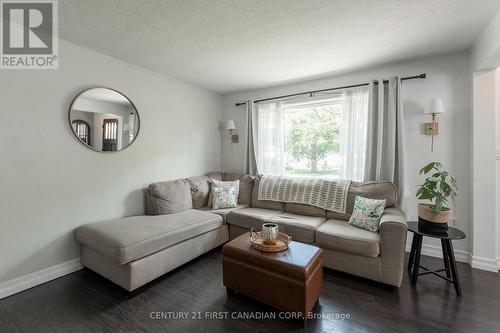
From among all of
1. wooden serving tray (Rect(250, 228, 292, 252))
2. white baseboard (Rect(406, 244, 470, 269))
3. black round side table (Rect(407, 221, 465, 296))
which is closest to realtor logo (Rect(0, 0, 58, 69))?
wooden serving tray (Rect(250, 228, 292, 252))

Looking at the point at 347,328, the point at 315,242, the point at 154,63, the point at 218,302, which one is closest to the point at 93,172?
the point at 154,63

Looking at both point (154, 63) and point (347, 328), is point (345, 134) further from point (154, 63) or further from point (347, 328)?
point (154, 63)

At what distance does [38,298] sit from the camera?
74.3 inches

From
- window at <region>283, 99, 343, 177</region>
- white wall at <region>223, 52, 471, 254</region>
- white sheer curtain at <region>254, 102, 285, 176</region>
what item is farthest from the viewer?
white sheer curtain at <region>254, 102, 285, 176</region>

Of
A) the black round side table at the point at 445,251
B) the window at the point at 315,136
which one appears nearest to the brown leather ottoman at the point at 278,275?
the black round side table at the point at 445,251

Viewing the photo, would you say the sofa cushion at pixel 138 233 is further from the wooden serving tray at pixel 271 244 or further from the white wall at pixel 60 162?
the wooden serving tray at pixel 271 244

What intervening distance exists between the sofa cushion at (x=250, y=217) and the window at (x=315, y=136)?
3.16 ft

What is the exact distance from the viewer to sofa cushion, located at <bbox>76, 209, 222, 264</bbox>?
189 centimetres

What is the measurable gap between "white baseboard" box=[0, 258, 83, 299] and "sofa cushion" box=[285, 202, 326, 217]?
2.53m

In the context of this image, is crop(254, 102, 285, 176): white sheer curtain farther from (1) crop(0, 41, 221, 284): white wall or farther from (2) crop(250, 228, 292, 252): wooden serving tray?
(2) crop(250, 228, 292, 252): wooden serving tray

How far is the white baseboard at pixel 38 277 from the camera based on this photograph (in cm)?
191

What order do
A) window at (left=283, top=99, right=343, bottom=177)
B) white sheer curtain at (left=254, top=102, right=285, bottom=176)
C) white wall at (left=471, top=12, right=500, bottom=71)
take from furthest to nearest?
white sheer curtain at (left=254, top=102, right=285, bottom=176), window at (left=283, top=99, right=343, bottom=177), white wall at (left=471, top=12, right=500, bottom=71)

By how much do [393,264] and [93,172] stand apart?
10.4 ft

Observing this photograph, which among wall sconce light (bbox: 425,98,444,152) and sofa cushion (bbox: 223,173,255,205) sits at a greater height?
wall sconce light (bbox: 425,98,444,152)
